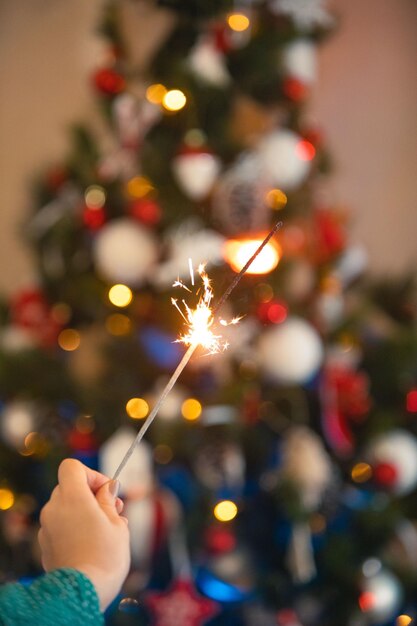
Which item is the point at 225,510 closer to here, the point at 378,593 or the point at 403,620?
the point at 378,593

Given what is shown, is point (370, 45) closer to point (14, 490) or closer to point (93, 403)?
point (93, 403)

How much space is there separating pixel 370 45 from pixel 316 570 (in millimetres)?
1250

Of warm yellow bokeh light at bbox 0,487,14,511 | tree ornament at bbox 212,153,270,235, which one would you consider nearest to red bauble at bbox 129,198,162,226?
tree ornament at bbox 212,153,270,235

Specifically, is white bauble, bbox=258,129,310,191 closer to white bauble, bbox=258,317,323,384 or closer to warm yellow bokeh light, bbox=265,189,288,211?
warm yellow bokeh light, bbox=265,189,288,211

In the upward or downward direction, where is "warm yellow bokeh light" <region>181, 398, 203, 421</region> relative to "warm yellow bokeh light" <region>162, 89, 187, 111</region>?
Answer: downward

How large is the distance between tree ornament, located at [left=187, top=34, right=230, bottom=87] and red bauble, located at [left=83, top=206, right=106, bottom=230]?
310mm

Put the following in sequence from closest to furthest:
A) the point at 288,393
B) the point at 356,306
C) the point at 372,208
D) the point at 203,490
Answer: the point at 203,490
the point at 288,393
the point at 356,306
the point at 372,208

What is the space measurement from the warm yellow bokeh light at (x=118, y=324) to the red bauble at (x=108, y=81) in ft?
1.52

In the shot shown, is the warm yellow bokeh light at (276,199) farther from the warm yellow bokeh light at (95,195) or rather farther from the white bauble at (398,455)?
the white bauble at (398,455)

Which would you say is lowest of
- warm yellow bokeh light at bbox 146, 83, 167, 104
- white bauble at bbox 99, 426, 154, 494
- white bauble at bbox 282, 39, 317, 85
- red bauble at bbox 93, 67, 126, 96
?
white bauble at bbox 99, 426, 154, 494

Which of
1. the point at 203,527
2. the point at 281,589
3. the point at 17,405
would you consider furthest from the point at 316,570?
the point at 17,405

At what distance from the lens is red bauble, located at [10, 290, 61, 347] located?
56.1 inches

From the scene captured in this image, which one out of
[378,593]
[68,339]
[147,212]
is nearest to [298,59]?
[147,212]

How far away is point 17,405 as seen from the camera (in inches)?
54.1
